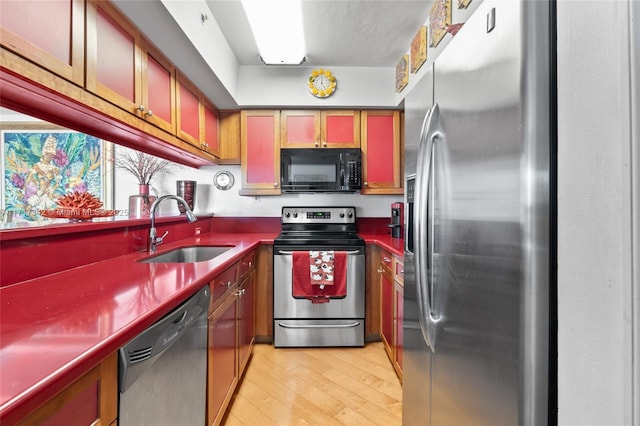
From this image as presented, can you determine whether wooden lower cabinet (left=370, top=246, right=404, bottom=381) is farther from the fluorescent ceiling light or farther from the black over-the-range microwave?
the fluorescent ceiling light

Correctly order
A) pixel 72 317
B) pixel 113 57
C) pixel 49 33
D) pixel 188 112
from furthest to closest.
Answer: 1. pixel 188 112
2. pixel 113 57
3. pixel 49 33
4. pixel 72 317

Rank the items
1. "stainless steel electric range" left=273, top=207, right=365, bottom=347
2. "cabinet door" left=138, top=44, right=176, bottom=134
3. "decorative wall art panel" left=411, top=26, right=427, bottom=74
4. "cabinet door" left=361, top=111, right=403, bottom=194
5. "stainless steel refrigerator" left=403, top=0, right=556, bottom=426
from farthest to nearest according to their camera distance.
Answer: "cabinet door" left=361, top=111, right=403, bottom=194 < "stainless steel electric range" left=273, top=207, right=365, bottom=347 < "decorative wall art panel" left=411, top=26, right=427, bottom=74 < "cabinet door" left=138, top=44, right=176, bottom=134 < "stainless steel refrigerator" left=403, top=0, right=556, bottom=426

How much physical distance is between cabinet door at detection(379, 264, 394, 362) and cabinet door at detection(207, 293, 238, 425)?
113cm

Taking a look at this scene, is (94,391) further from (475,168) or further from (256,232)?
(256,232)

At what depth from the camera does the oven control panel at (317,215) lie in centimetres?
286

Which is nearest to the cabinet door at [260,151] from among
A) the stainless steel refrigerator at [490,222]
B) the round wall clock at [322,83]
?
the round wall clock at [322,83]

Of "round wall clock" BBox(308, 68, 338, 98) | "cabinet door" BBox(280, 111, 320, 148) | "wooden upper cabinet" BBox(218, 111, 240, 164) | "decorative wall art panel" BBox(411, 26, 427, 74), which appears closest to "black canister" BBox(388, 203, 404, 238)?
"cabinet door" BBox(280, 111, 320, 148)

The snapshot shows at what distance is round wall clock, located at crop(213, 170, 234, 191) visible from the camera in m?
2.93

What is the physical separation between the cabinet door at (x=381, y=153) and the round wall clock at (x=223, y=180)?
4.72 feet

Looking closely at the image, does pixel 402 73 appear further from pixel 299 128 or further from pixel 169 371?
pixel 169 371

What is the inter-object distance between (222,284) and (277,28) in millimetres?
1656

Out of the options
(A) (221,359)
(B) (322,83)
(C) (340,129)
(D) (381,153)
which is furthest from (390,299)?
(B) (322,83)

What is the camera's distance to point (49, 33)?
2.97 feet

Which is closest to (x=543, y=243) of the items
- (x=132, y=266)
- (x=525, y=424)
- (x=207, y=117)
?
(x=525, y=424)
